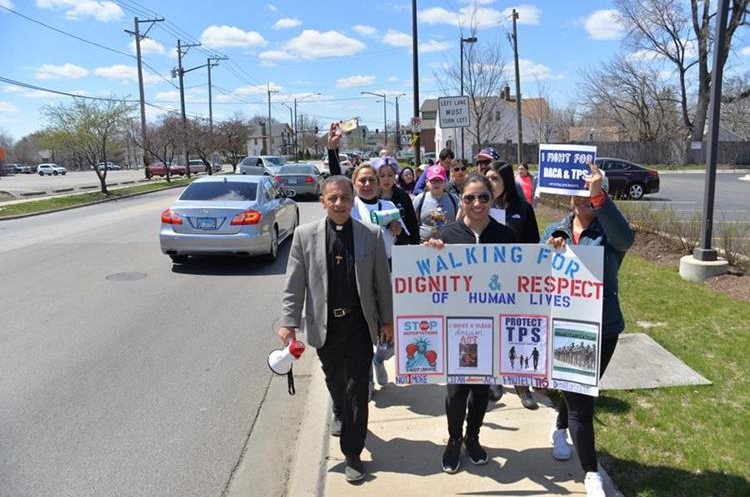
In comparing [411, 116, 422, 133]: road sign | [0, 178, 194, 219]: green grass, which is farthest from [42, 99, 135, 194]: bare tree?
[411, 116, 422, 133]: road sign

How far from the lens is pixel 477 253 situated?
3461 millimetres

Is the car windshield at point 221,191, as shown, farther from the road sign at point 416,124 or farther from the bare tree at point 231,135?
the bare tree at point 231,135

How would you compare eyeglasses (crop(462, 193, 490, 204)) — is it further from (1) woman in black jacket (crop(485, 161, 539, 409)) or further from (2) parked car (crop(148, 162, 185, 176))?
(2) parked car (crop(148, 162, 185, 176))

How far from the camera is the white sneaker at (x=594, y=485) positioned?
312cm

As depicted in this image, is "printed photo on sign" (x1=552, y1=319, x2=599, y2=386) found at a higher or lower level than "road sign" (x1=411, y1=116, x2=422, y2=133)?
lower

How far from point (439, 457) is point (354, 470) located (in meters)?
0.58

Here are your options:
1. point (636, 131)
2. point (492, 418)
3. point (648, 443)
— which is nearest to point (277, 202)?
point (492, 418)

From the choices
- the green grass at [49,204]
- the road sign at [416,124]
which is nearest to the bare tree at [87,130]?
the green grass at [49,204]

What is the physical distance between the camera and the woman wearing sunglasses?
346cm

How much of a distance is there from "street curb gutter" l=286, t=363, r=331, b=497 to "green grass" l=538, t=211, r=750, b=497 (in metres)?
1.75

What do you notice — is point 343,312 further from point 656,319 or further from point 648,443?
point 656,319

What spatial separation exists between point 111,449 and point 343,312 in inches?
78.3

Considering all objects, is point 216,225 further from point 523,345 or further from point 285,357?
point 523,345

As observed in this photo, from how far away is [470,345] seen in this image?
3545 millimetres
